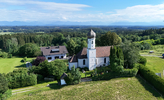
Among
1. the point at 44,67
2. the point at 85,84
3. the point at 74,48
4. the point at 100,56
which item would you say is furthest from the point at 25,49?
the point at 85,84

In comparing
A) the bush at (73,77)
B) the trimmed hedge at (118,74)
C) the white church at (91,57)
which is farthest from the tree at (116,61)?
the bush at (73,77)

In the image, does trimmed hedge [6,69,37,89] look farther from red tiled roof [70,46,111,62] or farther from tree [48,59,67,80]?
red tiled roof [70,46,111,62]

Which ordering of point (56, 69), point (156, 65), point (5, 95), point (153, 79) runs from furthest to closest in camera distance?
point (156, 65) → point (56, 69) → point (153, 79) → point (5, 95)

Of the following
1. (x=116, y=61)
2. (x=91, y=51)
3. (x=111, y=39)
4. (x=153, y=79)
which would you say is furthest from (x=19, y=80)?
(x=111, y=39)

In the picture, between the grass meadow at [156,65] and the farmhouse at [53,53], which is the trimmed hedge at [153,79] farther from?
the farmhouse at [53,53]

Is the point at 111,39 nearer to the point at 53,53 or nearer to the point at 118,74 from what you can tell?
the point at 118,74

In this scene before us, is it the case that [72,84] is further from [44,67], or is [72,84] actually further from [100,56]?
[100,56]
